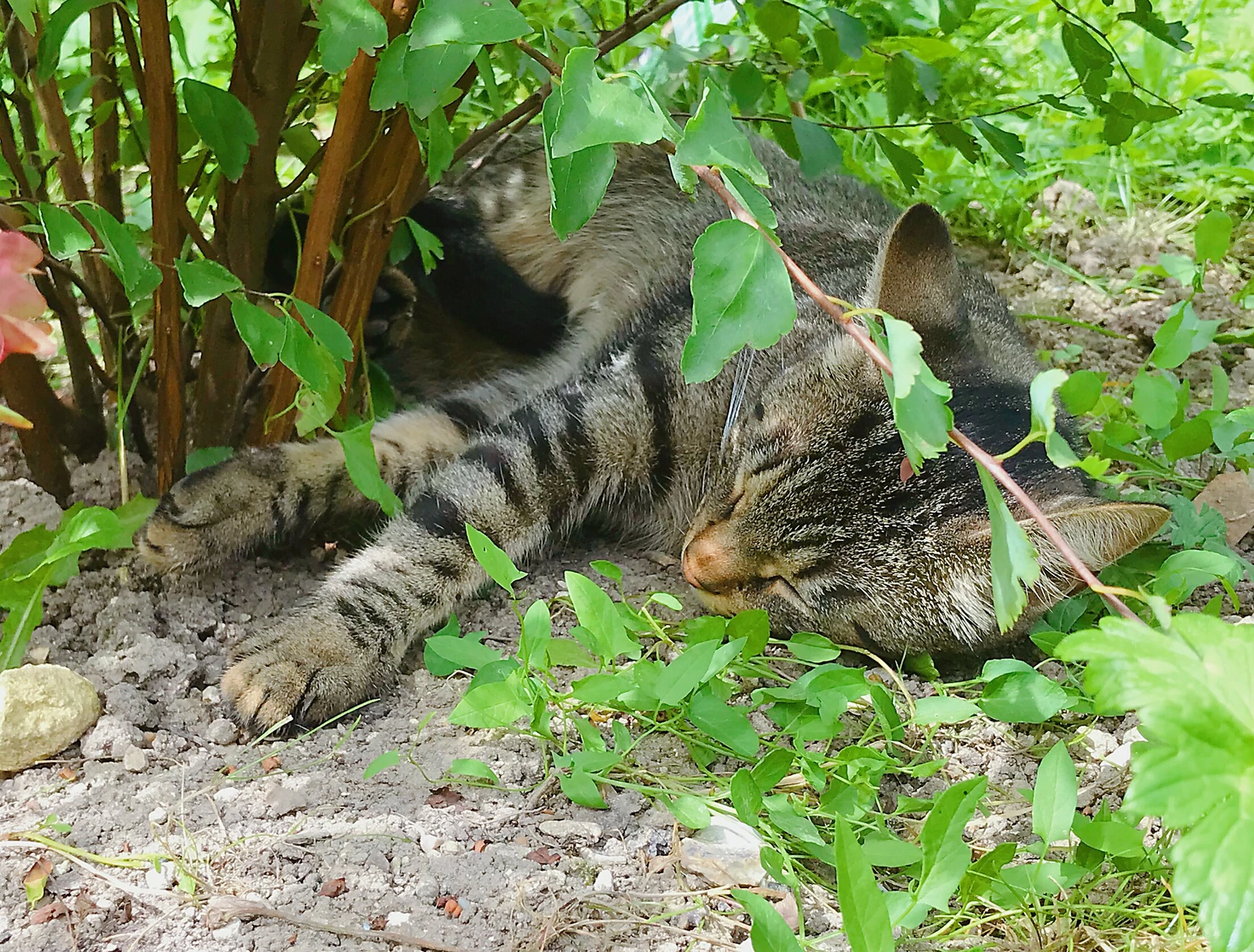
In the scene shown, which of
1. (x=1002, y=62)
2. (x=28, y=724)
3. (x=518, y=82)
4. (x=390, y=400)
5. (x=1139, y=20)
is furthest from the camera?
(x=1002, y=62)

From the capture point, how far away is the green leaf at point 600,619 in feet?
5.13

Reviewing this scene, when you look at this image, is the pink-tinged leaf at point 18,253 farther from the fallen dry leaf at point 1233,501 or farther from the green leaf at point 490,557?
the fallen dry leaf at point 1233,501

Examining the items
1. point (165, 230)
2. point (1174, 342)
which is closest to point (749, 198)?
point (165, 230)

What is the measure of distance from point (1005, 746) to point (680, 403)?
39.3 inches

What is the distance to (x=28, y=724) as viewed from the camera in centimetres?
149

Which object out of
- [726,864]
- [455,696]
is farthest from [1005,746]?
[455,696]

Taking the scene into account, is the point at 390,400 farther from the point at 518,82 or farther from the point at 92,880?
the point at 92,880

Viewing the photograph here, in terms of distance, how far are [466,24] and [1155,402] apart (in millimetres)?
1685

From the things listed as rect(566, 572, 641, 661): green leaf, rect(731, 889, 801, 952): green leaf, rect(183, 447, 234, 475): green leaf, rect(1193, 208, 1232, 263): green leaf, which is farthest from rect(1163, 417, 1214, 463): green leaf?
rect(183, 447, 234, 475): green leaf

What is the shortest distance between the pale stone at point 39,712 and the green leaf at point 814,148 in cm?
162

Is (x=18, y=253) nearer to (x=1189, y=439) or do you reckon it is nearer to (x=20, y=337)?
(x=20, y=337)

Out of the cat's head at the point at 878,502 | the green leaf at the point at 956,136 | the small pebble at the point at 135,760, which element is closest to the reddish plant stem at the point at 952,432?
the cat's head at the point at 878,502

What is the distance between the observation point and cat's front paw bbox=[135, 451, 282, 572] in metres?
1.98

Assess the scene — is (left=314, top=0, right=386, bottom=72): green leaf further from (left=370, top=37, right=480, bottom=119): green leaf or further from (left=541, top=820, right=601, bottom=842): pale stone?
(left=541, top=820, right=601, bottom=842): pale stone
